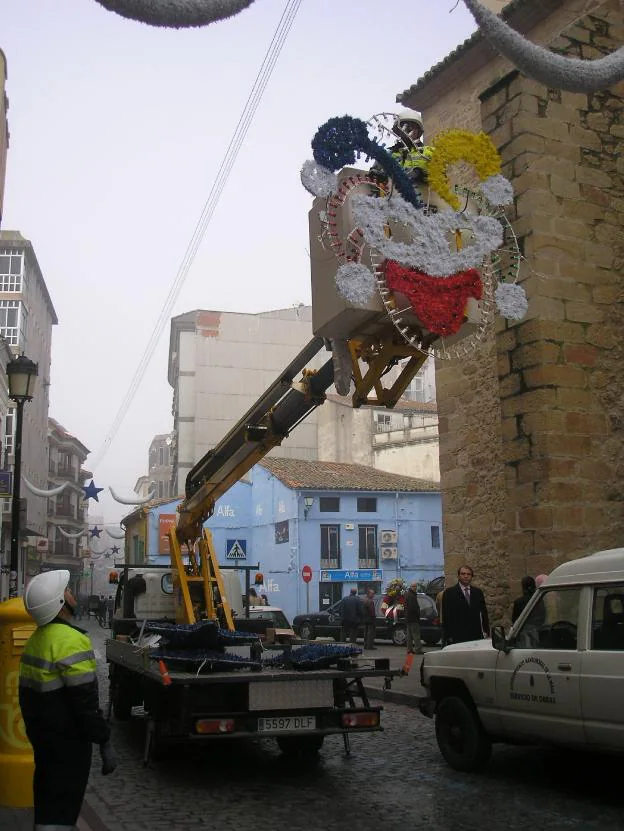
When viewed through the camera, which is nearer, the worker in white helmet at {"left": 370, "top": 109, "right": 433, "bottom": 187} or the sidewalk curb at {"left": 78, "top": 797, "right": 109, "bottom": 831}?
the sidewalk curb at {"left": 78, "top": 797, "right": 109, "bottom": 831}

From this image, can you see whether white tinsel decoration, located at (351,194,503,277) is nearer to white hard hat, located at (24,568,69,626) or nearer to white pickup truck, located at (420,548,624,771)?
white pickup truck, located at (420,548,624,771)

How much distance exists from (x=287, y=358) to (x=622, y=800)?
4872 cm

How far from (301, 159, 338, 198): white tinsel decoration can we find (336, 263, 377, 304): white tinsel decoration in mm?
638

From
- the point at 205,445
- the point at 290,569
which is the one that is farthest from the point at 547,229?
the point at 205,445

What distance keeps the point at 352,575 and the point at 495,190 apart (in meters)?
32.8

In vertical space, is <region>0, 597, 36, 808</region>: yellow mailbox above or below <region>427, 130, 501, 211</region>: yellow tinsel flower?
below

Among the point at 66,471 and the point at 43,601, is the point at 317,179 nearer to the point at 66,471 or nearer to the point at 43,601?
the point at 43,601

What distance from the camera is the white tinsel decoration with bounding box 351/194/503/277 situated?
705 centimetres

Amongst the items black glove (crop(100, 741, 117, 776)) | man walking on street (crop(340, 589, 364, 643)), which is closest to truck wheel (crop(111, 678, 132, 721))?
black glove (crop(100, 741, 117, 776))

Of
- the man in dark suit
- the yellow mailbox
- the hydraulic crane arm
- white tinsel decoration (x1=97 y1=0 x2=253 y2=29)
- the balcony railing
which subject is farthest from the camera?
the balcony railing

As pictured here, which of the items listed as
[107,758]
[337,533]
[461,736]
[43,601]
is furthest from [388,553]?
[43,601]

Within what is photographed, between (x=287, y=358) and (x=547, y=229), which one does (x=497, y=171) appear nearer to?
(x=547, y=229)

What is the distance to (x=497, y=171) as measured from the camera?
26.1 feet

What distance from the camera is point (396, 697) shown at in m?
12.5
